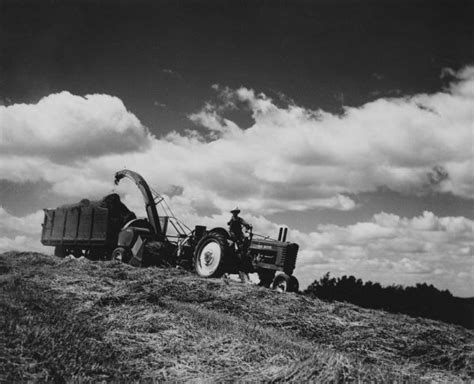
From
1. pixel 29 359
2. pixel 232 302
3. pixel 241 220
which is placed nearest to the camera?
pixel 29 359

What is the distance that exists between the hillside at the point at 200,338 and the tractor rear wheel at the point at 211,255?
2.27 metres

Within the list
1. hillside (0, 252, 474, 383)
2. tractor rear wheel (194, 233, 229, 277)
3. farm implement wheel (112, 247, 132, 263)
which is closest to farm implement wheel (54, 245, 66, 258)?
farm implement wheel (112, 247, 132, 263)

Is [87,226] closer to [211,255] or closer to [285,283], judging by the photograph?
[211,255]

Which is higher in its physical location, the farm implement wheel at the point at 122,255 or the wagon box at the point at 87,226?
the wagon box at the point at 87,226

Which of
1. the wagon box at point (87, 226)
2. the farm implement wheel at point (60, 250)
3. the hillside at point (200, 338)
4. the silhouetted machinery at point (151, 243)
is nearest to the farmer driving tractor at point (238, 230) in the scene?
the silhouetted machinery at point (151, 243)

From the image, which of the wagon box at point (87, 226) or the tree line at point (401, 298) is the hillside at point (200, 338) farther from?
the wagon box at point (87, 226)

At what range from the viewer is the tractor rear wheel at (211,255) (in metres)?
12.7

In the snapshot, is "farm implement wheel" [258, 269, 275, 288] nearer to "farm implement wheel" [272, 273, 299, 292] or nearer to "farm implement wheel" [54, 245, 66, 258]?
"farm implement wheel" [272, 273, 299, 292]

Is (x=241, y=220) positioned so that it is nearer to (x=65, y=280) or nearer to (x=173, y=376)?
(x=65, y=280)

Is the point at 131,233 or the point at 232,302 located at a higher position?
the point at 131,233

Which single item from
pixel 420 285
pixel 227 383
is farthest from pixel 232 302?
pixel 420 285

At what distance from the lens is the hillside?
414 centimetres

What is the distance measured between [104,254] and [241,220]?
7.01 meters

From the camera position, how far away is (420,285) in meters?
11.9
